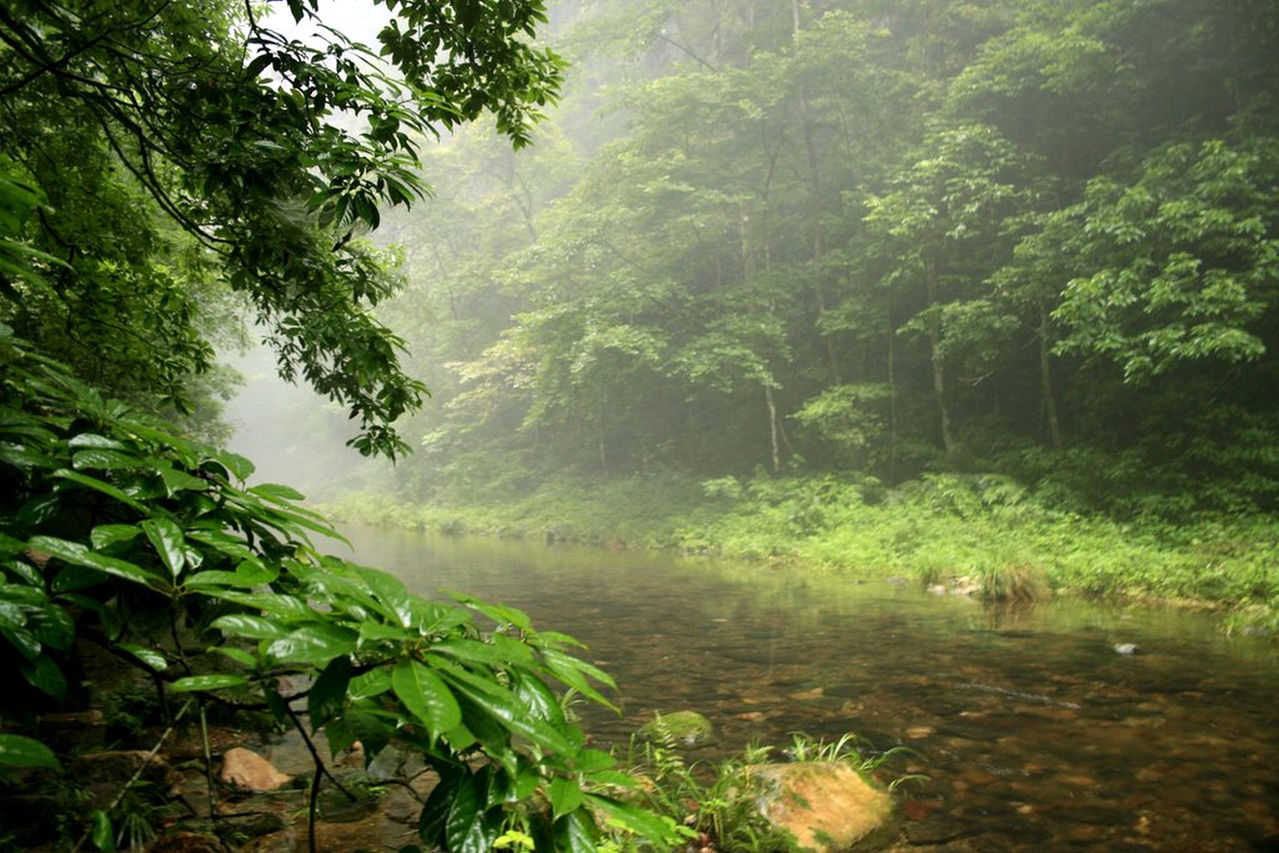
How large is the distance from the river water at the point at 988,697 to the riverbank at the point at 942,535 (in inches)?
26.4

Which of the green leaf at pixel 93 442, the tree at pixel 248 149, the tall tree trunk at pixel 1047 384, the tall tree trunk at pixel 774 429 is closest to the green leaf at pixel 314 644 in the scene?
the green leaf at pixel 93 442

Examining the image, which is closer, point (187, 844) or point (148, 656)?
point (148, 656)

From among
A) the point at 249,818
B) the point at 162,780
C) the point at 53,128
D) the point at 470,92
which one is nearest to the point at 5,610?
the point at 249,818

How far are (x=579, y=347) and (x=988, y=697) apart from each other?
54.0ft

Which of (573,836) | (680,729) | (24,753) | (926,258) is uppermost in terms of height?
(926,258)

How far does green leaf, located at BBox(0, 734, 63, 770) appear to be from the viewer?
854 millimetres

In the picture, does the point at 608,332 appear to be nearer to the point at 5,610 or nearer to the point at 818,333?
the point at 818,333

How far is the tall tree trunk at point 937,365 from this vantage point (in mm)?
15469

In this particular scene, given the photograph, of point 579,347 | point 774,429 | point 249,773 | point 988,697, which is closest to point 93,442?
point 249,773

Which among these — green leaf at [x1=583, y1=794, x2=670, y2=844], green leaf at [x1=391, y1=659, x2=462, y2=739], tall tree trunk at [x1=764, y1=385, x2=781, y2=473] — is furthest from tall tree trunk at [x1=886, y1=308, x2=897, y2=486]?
green leaf at [x1=391, y1=659, x2=462, y2=739]

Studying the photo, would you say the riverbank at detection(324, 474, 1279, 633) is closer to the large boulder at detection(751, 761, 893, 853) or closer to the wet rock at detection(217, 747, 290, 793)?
the large boulder at detection(751, 761, 893, 853)

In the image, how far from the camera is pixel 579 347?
20.7 m

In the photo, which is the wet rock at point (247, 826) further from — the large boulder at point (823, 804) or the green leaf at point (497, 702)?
the large boulder at point (823, 804)

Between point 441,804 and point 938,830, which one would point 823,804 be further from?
point 441,804
